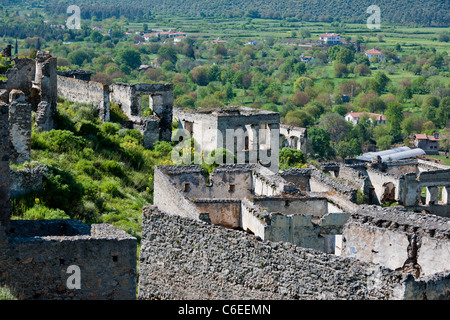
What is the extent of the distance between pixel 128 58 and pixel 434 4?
92859 mm

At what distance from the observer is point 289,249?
9984 mm

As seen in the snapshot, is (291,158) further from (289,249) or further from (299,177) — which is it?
(289,249)

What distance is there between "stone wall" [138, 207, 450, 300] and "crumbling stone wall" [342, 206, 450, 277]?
4.64ft

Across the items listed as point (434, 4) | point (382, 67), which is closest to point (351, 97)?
point (382, 67)

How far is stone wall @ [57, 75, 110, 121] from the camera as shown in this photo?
2481 cm

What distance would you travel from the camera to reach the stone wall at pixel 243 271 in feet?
29.6

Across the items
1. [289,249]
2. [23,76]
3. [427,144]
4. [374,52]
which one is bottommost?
[427,144]

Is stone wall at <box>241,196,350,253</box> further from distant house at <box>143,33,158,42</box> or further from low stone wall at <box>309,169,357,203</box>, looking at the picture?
distant house at <box>143,33,158,42</box>

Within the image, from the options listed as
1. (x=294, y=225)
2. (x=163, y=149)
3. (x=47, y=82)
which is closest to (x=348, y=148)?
(x=163, y=149)

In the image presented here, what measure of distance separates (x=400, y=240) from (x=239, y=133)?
16.6 meters

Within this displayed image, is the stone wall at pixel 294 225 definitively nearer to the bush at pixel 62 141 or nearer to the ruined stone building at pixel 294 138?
the bush at pixel 62 141

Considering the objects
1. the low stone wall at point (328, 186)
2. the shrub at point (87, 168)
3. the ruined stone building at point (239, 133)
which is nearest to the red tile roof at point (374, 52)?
the ruined stone building at point (239, 133)
